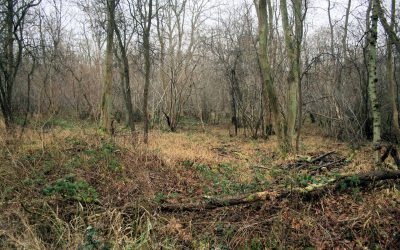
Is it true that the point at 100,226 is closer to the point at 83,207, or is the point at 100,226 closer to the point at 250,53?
the point at 83,207

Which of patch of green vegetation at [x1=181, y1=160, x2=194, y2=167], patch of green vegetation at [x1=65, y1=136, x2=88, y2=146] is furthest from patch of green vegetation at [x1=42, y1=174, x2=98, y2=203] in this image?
patch of green vegetation at [x1=181, y1=160, x2=194, y2=167]

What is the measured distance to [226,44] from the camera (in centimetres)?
1789

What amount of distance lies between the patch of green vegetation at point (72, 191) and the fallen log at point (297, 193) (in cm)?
118

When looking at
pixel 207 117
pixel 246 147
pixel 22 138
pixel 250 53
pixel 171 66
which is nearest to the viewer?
pixel 22 138

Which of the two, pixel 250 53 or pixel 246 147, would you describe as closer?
pixel 246 147

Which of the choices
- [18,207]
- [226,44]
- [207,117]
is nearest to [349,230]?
[18,207]

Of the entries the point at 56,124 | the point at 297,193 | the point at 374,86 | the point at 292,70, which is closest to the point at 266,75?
the point at 292,70

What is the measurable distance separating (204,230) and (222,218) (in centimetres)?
34

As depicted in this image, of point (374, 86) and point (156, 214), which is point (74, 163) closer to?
point (156, 214)

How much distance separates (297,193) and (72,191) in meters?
3.46

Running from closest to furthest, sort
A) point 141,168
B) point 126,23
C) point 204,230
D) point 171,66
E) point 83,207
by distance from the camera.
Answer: point 204,230 → point 83,207 → point 141,168 → point 126,23 → point 171,66

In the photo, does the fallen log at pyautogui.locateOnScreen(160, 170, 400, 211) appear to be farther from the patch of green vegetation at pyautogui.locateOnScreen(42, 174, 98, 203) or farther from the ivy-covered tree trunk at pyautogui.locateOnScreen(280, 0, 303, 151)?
the ivy-covered tree trunk at pyautogui.locateOnScreen(280, 0, 303, 151)

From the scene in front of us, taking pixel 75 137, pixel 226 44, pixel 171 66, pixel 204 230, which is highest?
pixel 226 44

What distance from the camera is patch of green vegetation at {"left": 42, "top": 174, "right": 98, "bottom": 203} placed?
15.0 ft
